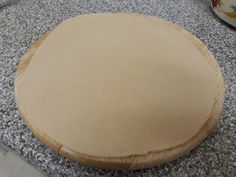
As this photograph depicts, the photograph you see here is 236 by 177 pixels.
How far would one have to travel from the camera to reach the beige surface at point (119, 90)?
1.99ft

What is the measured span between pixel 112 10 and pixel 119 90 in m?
0.52

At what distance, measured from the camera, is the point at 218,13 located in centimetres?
108

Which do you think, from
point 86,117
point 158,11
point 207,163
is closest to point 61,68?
point 86,117

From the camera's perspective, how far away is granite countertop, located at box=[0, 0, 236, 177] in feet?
2.23

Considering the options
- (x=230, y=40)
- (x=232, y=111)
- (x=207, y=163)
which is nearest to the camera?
(x=207, y=163)

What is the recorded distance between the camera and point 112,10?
1.10 meters

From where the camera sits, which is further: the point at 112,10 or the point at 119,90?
the point at 112,10

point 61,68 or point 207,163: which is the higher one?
point 61,68

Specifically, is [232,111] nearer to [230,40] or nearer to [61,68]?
[230,40]

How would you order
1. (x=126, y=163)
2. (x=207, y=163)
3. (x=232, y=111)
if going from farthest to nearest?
(x=232, y=111)
(x=207, y=163)
(x=126, y=163)

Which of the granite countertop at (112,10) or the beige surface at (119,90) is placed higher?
the beige surface at (119,90)

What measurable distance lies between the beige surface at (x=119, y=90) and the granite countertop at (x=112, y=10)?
92 mm

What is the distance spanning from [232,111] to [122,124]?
0.35 meters

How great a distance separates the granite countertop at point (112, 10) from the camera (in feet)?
2.23
